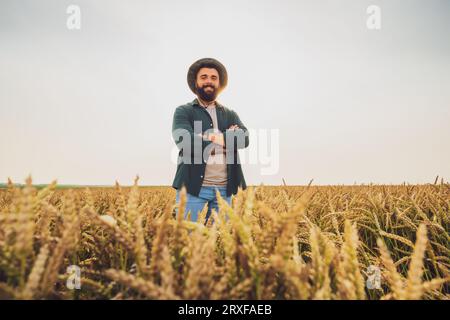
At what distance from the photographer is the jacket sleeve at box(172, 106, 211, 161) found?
3723 mm

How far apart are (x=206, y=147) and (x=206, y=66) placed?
1.71m

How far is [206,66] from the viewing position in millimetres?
4883

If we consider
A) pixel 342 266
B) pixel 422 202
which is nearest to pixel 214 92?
pixel 422 202

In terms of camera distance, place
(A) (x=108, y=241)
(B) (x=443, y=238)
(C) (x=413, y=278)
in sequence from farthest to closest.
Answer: (B) (x=443, y=238)
(A) (x=108, y=241)
(C) (x=413, y=278)

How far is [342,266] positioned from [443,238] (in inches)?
92.4

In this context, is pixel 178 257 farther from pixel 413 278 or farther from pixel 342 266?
pixel 413 278

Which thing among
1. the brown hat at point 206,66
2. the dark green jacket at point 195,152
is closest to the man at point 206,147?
the dark green jacket at point 195,152


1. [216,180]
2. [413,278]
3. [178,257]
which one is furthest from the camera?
[216,180]

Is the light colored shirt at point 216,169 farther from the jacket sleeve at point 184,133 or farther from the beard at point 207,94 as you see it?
the beard at point 207,94

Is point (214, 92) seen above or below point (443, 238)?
above

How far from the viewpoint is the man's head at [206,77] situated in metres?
4.51

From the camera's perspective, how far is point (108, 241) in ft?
3.34

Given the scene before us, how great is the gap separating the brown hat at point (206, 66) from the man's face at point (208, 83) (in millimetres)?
323

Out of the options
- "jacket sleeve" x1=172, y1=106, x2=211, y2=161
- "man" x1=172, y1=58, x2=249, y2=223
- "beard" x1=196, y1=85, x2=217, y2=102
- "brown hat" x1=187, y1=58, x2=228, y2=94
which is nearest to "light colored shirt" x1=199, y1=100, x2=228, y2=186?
"man" x1=172, y1=58, x2=249, y2=223
